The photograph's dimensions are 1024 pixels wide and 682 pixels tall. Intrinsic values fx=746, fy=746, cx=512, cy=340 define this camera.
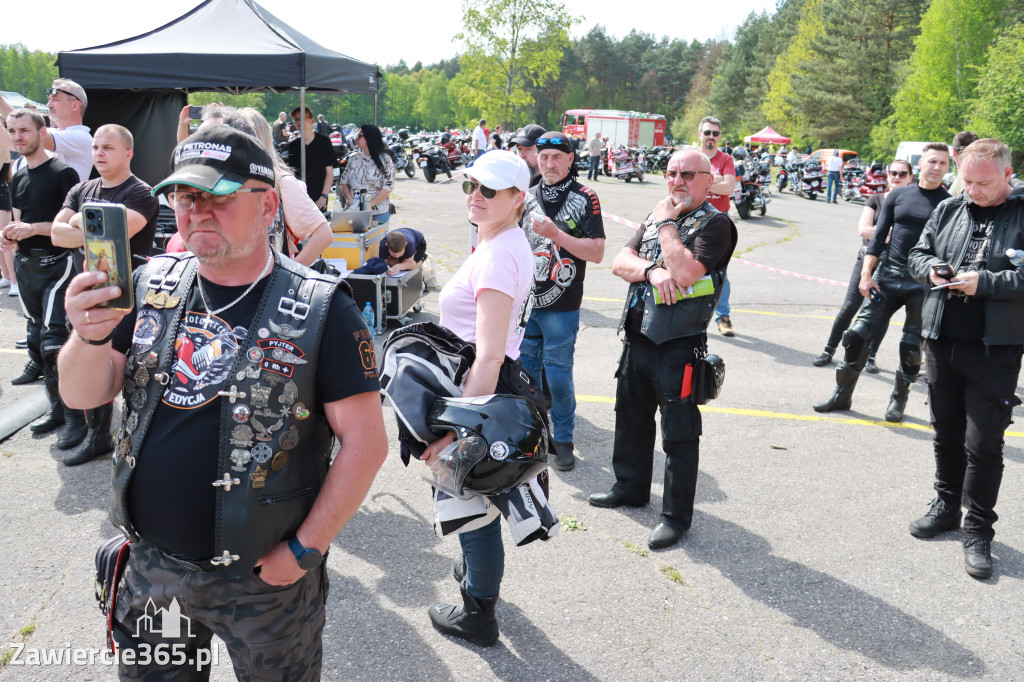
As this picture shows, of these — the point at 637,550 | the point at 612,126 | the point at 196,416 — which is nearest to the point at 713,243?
the point at 637,550

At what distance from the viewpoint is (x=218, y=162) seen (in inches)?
69.2

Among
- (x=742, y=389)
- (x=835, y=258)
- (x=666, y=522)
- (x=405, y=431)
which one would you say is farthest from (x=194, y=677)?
(x=835, y=258)

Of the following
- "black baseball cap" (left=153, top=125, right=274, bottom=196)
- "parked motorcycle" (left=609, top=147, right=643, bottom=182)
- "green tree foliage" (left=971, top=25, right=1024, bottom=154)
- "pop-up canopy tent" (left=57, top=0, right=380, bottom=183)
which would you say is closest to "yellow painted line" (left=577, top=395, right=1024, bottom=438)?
"black baseball cap" (left=153, top=125, right=274, bottom=196)

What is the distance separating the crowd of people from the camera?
1768 millimetres

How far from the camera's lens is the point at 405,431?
2600 millimetres

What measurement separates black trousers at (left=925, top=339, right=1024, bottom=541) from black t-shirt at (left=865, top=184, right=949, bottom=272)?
214 cm

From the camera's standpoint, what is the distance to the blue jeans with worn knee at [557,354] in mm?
4738

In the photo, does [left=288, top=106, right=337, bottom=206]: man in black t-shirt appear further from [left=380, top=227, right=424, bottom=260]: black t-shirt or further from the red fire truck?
the red fire truck

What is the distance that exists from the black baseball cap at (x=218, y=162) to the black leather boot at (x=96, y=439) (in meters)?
3.41

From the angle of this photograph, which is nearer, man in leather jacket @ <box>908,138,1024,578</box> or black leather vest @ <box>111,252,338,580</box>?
black leather vest @ <box>111,252,338,580</box>

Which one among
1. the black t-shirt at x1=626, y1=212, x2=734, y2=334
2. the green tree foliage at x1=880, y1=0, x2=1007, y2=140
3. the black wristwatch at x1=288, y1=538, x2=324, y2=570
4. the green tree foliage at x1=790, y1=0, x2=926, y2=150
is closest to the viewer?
the black wristwatch at x1=288, y1=538, x2=324, y2=570

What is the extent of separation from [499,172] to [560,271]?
1.88 meters

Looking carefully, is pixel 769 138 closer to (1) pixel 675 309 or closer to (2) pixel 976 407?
(2) pixel 976 407

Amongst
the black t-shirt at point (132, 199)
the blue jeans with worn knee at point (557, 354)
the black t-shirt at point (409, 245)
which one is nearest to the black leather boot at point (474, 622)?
the blue jeans with worn knee at point (557, 354)
